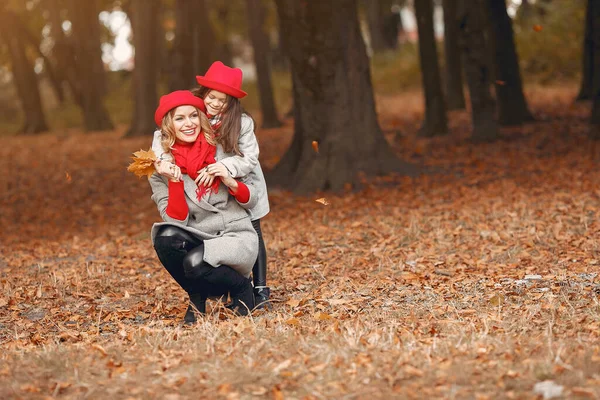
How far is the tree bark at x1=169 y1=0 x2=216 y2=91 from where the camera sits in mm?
19797

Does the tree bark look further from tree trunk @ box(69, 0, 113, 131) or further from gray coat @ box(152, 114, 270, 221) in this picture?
gray coat @ box(152, 114, 270, 221)

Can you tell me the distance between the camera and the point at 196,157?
18.9 ft

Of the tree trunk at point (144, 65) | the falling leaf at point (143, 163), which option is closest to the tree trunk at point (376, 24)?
the tree trunk at point (144, 65)

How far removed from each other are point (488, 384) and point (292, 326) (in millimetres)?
1634

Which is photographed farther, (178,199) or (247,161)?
(247,161)

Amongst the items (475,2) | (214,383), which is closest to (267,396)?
(214,383)

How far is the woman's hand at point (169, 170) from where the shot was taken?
5625 mm

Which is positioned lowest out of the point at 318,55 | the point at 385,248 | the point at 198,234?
the point at 385,248

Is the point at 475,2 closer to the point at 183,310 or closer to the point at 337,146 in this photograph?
the point at 337,146

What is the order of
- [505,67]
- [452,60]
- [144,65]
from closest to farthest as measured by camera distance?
1. [505,67]
2. [452,60]
3. [144,65]

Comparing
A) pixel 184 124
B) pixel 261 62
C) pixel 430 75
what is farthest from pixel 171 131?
pixel 261 62

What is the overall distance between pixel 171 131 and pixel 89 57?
2103cm

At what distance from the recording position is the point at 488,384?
4277mm

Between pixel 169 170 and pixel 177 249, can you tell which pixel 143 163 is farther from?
pixel 177 249
